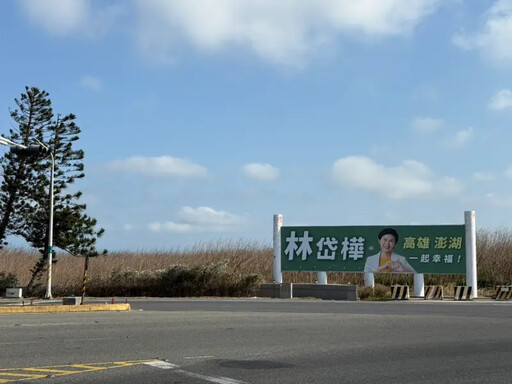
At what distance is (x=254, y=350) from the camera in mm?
11484

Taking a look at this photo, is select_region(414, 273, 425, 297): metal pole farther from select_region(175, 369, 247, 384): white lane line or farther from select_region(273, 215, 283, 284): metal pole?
select_region(175, 369, 247, 384): white lane line

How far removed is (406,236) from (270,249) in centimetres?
1301

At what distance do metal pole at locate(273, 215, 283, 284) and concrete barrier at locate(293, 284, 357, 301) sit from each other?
10.2 feet

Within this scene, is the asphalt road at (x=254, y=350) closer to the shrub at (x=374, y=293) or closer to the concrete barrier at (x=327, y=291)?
the concrete barrier at (x=327, y=291)

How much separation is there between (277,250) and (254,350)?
85.2 ft

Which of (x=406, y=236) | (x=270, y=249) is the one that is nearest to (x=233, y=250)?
(x=270, y=249)

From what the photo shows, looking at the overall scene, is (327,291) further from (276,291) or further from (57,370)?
(57,370)

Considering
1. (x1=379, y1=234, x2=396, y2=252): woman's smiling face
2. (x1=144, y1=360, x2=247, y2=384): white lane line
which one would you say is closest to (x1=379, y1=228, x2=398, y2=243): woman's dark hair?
(x1=379, y1=234, x2=396, y2=252): woman's smiling face

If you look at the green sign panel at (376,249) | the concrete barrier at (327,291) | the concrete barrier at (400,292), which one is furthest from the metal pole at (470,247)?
the concrete barrier at (327,291)

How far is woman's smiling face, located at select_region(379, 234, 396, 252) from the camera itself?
1382 inches

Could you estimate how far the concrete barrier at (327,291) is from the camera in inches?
1264

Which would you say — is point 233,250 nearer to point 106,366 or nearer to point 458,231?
point 458,231

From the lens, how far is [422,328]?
616 inches

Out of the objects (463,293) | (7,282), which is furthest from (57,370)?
(7,282)
